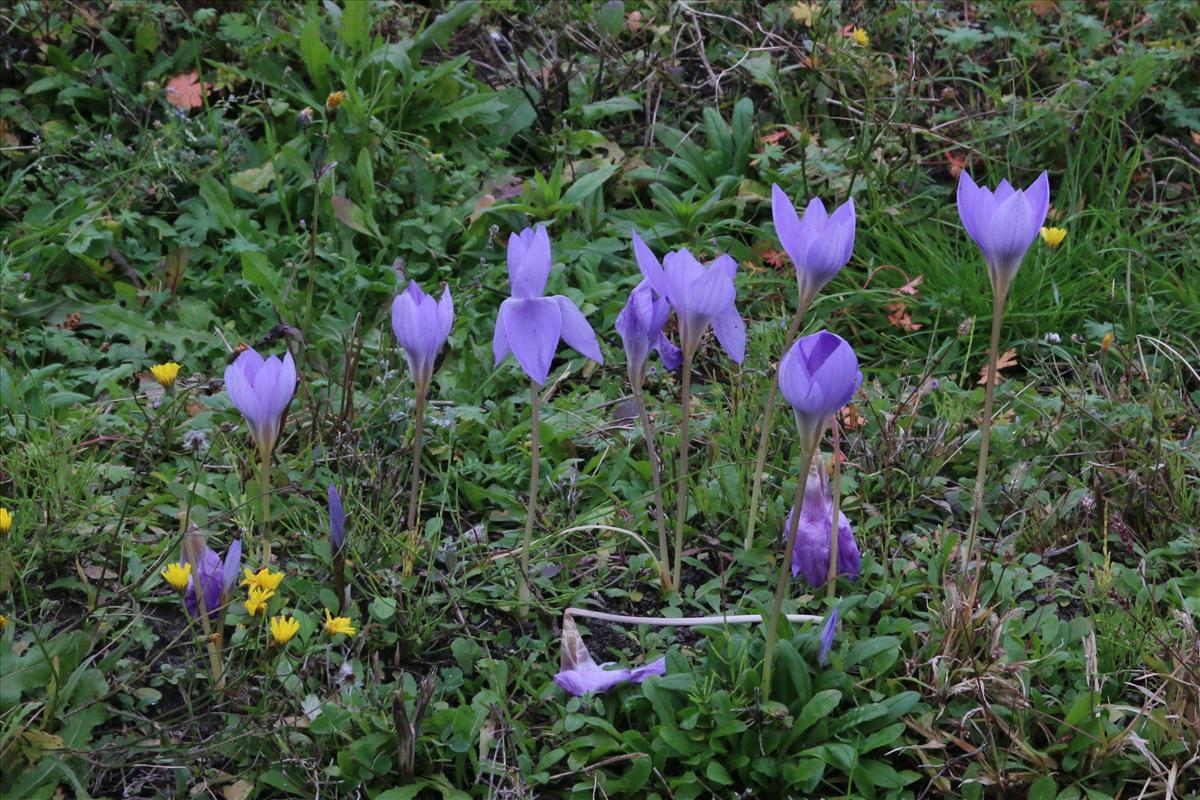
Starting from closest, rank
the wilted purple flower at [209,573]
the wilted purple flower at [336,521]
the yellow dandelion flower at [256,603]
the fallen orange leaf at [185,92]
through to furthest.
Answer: the yellow dandelion flower at [256,603] < the wilted purple flower at [209,573] < the wilted purple flower at [336,521] < the fallen orange leaf at [185,92]

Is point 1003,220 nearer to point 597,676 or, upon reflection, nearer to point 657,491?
point 657,491

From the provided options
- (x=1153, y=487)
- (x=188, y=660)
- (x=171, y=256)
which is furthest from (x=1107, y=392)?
(x=171, y=256)

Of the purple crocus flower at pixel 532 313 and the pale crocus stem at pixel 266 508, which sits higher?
the purple crocus flower at pixel 532 313

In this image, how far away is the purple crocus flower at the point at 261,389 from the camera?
7.30 feet

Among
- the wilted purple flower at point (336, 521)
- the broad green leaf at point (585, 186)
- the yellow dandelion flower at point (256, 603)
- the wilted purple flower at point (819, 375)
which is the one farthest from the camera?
the broad green leaf at point (585, 186)

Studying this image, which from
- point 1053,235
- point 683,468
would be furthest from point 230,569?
point 1053,235

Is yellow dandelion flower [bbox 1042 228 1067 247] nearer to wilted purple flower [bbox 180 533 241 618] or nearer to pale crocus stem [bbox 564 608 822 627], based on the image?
pale crocus stem [bbox 564 608 822 627]

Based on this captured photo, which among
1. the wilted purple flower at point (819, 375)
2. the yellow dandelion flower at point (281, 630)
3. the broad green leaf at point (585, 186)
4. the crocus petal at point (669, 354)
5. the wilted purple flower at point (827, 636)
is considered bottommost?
the wilted purple flower at point (827, 636)

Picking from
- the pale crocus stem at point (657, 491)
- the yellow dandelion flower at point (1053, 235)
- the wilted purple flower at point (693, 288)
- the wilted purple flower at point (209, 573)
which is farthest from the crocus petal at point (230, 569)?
the yellow dandelion flower at point (1053, 235)

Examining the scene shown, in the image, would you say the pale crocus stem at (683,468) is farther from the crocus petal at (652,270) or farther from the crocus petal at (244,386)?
the crocus petal at (244,386)

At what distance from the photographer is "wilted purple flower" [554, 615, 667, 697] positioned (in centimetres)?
223

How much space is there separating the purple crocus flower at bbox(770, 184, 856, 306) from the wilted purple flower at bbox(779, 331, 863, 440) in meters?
0.19

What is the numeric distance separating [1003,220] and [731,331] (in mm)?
522

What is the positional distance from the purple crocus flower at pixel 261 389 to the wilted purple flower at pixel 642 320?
0.61 metres
